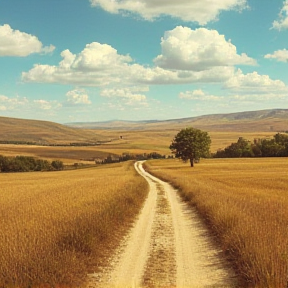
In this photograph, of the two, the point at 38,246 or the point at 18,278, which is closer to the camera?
the point at 18,278

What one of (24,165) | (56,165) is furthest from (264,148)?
(24,165)

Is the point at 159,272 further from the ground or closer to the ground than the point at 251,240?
closer to the ground

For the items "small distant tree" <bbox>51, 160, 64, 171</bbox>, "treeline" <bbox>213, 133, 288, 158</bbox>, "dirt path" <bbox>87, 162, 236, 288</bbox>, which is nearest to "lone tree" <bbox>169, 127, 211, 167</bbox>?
"treeline" <bbox>213, 133, 288, 158</bbox>

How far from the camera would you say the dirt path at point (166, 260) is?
29.2ft

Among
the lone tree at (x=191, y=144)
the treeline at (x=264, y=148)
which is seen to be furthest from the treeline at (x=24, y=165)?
the treeline at (x=264, y=148)

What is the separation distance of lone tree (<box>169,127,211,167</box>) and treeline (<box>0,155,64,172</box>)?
58.1 m

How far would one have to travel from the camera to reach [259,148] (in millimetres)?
127750

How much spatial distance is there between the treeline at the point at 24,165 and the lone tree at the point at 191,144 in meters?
58.1

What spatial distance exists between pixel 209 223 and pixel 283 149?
114345mm

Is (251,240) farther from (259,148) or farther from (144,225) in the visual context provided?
(259,148)

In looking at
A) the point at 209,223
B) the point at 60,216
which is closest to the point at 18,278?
the point at 60,216

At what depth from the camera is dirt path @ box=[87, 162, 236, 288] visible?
8914 mm

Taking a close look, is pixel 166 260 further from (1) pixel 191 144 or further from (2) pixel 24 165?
(2) pixel 24 165

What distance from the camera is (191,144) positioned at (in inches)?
3339
